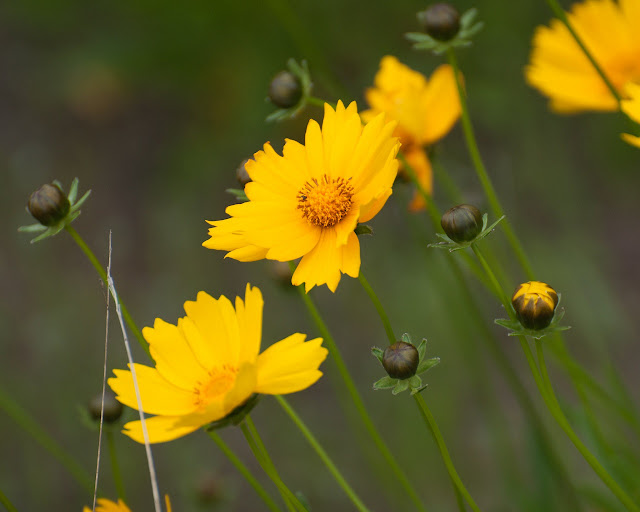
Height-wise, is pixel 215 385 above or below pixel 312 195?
below

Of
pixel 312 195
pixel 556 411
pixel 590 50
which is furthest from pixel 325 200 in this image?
pixel 590 50

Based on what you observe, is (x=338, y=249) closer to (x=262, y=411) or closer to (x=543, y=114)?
(x=262, y=411)

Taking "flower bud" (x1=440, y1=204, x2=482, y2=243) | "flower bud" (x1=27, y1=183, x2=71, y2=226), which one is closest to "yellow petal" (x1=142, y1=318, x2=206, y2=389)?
"flower bud" (x1=27, y1=183, x2=71, y2=226)

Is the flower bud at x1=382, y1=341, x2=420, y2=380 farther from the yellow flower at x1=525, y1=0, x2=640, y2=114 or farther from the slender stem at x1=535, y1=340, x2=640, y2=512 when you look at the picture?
the yellow flower at x1=525, y1=0, x2=640, y2=114

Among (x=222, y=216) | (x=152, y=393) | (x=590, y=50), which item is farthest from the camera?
(x=222, y=216)

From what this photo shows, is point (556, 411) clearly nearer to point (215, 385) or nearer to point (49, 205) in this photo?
point (215, 385)

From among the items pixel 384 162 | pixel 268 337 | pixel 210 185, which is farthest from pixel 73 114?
pixel 384 162

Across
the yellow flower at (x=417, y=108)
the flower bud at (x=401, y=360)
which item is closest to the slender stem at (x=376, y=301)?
the flower bud at (x=401, y=360)
